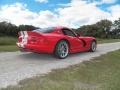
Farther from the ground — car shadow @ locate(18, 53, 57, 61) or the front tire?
the front tire

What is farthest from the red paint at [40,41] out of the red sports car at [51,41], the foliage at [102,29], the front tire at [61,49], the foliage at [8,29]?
the foliage at [102,29]

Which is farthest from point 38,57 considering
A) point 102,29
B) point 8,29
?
point 102,29

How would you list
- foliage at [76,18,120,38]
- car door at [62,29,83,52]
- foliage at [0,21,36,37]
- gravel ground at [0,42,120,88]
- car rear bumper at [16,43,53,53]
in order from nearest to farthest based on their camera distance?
gravel ground at [0,42,120,88] → car rear bumper at [16,43,53,53] → car door at [62,29,83,52] → foliage at [0,21,36,37] → foliage at [76,18,120,38]

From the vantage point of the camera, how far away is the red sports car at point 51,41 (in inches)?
400

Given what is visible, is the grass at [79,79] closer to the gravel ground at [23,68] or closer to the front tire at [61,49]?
the gravel ground at [23,68]

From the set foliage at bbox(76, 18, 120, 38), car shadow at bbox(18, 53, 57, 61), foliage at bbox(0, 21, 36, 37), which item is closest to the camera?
car shadow at bbox(18, 53, 57, 61)

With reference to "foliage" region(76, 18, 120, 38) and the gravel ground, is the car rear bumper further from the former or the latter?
"foliage" region(76, 18, 120, 38)

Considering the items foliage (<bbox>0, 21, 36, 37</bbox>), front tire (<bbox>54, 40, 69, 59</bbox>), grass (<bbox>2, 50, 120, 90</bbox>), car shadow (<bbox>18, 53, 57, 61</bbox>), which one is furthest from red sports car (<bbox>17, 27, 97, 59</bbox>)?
foliage (<bbox>0, 21, 36, 37</bbox>)

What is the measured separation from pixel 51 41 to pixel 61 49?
2.25 ft

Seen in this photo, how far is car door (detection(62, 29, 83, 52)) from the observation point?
11.3 metres

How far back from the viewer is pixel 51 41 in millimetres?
10266

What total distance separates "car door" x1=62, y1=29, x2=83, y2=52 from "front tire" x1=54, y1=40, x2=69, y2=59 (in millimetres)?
364

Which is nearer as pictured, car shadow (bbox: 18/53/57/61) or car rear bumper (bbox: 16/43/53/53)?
car rear bumper (bbox: 16/43/53/53)

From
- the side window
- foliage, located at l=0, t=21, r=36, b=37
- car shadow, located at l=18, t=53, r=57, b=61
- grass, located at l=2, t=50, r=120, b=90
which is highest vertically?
foliage, located at l=0, t=21, r=36, b=37
